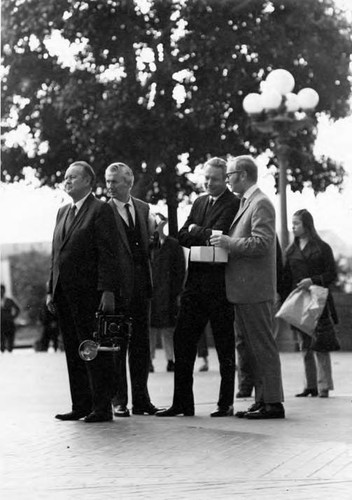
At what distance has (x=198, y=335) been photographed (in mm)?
9570

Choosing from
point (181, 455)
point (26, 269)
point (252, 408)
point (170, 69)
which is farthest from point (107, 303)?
point (26, 269)

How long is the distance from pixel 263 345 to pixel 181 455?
7.14ft

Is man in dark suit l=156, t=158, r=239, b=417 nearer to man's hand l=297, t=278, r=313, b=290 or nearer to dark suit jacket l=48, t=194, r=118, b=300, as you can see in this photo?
dark suit jacket l=48, t=194, r=118, b=300

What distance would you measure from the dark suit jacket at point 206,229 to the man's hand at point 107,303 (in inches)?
31.7

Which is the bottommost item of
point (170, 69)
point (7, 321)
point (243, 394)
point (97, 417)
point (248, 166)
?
point (7, 321)

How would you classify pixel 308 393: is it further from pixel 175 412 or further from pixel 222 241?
pixel 222 241

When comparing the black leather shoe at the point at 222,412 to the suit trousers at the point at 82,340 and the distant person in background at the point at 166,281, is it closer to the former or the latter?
the suit trousers at the point at 82,340

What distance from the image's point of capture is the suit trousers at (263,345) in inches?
365

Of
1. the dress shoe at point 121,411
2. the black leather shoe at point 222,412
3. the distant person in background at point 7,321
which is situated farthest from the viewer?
the distant person in background at point 7,321

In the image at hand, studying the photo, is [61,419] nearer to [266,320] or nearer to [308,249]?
[266,320]

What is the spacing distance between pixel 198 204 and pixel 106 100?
1932 cm

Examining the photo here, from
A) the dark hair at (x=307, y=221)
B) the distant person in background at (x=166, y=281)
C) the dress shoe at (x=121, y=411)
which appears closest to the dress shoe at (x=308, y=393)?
the dark hair at (x=307, y=221)

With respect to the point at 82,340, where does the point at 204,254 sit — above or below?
above

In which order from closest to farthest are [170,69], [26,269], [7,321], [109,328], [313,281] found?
1. [109,328]
2. [313,281]
3. [7,321]
4. [170,69]
5. [26,269]
